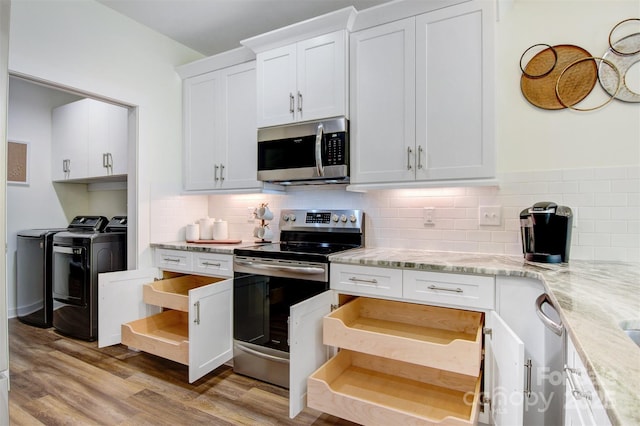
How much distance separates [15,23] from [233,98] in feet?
4.44

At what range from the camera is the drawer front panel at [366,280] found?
1792 mm

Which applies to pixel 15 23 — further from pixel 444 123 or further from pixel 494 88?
pixel 494 88

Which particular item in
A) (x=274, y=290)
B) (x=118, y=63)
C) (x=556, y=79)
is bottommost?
(x=274, y=290)

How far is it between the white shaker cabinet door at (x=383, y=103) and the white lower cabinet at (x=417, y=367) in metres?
0.68

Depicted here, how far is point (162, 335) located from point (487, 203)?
100 inches

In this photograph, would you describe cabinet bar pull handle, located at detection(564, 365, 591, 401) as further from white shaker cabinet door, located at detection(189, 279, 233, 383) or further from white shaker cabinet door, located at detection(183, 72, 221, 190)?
white shaker cabinet door, located at detection(183, 72, 221, 190)

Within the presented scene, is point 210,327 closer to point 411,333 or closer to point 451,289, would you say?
point 411,333

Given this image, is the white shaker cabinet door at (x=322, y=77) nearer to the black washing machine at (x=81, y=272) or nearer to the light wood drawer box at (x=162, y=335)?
the light wood drawer box at (x=162, y=335)

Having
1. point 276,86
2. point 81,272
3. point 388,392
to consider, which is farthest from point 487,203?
point 81,272

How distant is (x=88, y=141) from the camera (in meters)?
3.39

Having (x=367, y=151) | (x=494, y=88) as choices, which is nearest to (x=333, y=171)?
(x=367, y=151)

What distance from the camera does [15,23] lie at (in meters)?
1.96

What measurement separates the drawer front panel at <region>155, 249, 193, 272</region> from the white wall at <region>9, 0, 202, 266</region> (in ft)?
0.31

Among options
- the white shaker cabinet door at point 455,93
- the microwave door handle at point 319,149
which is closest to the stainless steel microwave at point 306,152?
the microwave door handle at point 319,149
